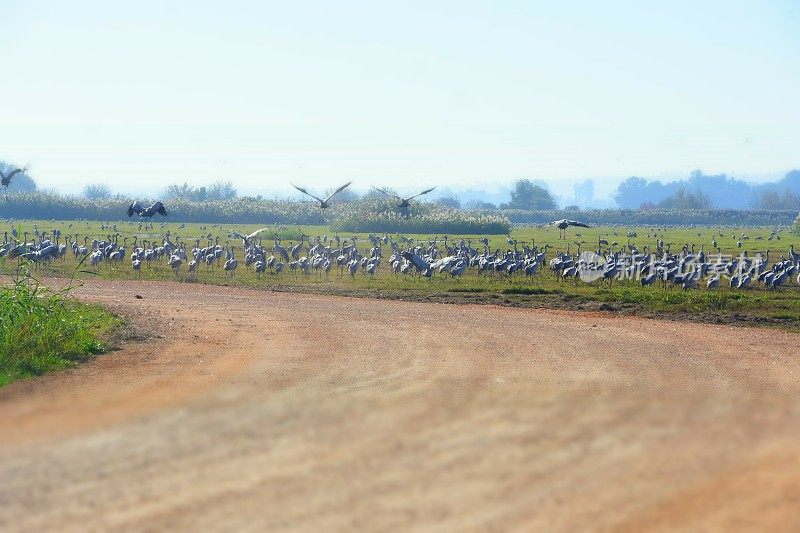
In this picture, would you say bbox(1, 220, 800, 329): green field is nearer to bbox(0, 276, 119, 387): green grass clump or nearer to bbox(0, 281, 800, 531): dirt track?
bbox(0, 281, 800, 531): dirt track

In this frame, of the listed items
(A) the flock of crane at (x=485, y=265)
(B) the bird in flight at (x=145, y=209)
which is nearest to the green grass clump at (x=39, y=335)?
(A) the flock of crane at (x=485, y=265)

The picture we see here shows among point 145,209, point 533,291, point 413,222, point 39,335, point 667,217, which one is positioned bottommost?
point 533,291

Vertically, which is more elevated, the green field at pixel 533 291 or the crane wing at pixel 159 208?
the crane wing at pixel 159 208

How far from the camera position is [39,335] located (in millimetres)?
18031

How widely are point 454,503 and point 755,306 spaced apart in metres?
21.4

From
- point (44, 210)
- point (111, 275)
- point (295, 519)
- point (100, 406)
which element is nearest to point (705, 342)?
point (100, 406)

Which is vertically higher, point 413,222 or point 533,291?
point 413,222

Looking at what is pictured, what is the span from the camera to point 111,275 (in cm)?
4159

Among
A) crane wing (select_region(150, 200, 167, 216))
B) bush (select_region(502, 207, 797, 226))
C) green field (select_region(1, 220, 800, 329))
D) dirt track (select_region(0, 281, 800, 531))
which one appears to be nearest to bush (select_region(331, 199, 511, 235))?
green field (select_region(1, 220, 800, 329))

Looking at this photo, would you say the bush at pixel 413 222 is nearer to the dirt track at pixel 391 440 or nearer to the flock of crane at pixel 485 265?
the flock of crane at pixel 485 265

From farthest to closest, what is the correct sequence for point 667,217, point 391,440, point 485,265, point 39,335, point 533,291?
1. point 667,217
2. point 485,265
3. point 533,291
4. point 39,335
5. point 391,440

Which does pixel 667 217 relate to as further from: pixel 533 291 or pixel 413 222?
pixel 533 291

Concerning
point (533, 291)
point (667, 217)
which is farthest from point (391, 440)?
point (667, 217)

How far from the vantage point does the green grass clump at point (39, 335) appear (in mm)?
16703
